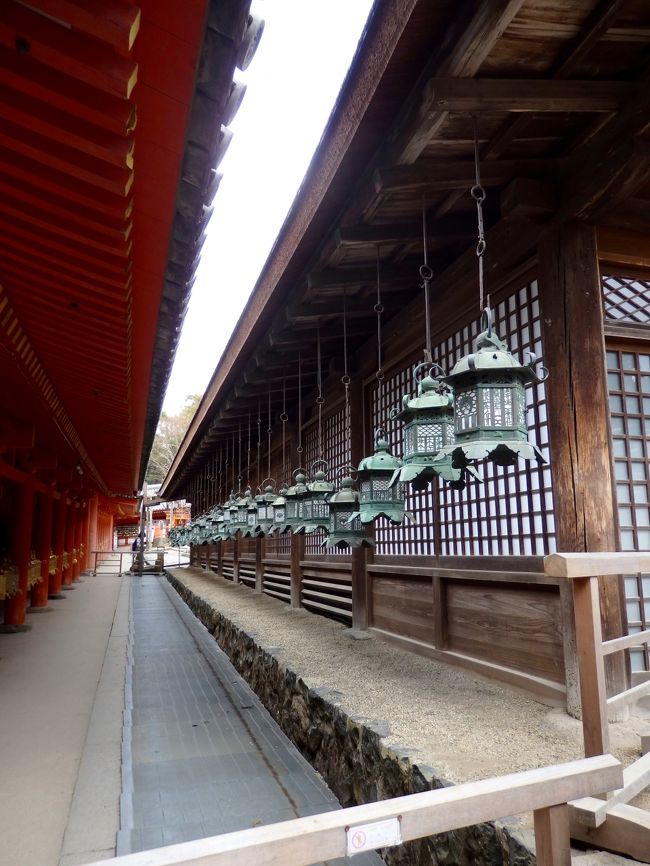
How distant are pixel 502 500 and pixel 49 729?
454 cm

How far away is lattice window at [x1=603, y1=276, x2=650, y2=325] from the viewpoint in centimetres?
418

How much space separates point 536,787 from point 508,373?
1.76 m

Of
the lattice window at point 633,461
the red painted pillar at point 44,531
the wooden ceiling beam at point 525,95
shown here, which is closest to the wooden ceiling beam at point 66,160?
the wooden ceiling beam at point 525,95

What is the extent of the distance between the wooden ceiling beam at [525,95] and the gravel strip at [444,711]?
3285 millimetres

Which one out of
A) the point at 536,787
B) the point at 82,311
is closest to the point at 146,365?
the point at 82,311

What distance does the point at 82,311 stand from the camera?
3.39 m

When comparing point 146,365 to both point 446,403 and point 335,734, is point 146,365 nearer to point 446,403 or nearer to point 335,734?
point 446,403

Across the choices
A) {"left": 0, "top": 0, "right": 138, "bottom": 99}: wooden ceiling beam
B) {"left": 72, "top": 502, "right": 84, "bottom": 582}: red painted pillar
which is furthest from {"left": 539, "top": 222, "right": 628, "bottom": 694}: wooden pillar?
{"left": 72, "top": 502, "right": 84, "bottom": 582}: red painted pillar

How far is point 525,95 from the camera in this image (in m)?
3.06

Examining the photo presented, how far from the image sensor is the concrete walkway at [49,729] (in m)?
3.65

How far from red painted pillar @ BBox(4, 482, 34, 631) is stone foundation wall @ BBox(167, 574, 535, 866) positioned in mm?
5441

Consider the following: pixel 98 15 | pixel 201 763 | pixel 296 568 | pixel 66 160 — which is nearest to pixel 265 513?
pixel 296 568

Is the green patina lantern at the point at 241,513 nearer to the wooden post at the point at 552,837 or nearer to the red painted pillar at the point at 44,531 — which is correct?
the red painted pillar at the point at 44,531

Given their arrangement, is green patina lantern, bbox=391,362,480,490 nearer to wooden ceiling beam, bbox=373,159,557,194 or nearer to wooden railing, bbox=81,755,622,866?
wooden ceiling beam, bbox=373,159,557,194
